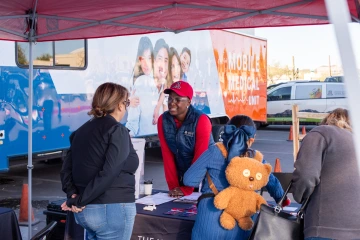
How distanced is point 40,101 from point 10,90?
1.89 ft

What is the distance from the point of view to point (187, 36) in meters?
12.5

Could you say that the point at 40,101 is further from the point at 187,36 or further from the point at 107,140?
the point at 107,140

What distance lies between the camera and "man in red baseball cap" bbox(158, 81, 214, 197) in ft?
15.2

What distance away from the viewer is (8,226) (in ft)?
13.5

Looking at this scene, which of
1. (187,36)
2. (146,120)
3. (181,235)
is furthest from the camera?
(187,36)

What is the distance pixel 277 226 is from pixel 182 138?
167 centimetres

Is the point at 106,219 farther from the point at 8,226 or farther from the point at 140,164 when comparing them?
the point at 140,164

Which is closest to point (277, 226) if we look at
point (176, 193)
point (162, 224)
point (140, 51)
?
point (162, 224)

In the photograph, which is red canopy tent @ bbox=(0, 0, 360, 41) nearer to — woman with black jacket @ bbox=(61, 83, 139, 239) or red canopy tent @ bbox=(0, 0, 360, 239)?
red canopy tent @ bbox=(0, 0, 360, 239)

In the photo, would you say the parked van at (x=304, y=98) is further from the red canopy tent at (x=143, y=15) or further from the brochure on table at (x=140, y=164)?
the brochure on table at (x=140, y=164)

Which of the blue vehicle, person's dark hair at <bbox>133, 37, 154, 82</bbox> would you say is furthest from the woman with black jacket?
person's dark hair at <bbox>133, 37, 154, 82</bbox>

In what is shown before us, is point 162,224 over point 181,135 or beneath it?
beneath

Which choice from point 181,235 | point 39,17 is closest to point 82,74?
point 39,17

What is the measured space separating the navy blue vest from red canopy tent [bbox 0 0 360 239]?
1135 millimetres
